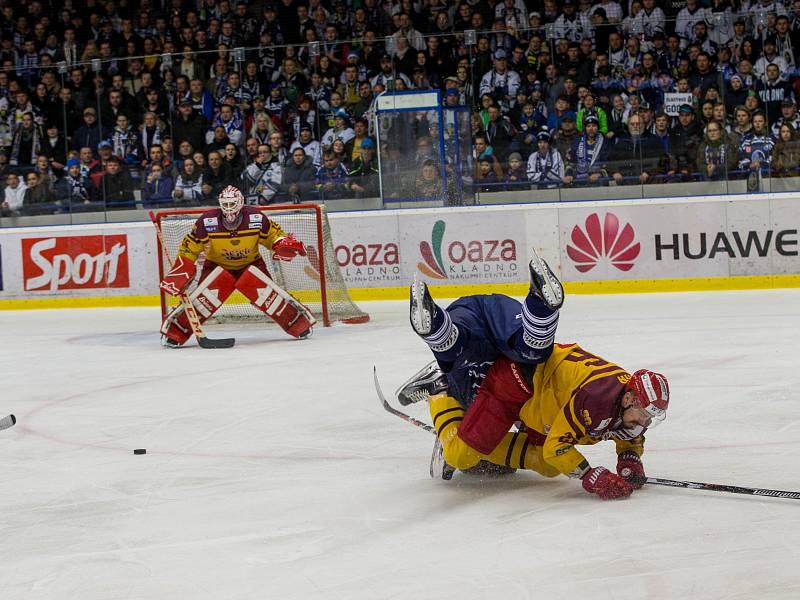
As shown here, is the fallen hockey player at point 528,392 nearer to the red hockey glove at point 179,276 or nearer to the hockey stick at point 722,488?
the hockey stick at point 722,488

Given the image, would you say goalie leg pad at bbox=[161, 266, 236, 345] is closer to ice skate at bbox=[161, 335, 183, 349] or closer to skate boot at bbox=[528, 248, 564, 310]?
ice skate at bbox=[161, 335, 183, 349]

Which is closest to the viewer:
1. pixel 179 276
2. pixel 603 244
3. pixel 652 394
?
pixel 652 394

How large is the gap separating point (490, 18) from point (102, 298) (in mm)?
5203

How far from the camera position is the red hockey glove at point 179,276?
9.13 meters

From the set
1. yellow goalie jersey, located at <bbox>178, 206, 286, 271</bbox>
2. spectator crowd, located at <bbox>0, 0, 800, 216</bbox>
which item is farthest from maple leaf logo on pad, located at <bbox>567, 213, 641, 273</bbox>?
yellow goalie jersey, located at <bbox>178, 206, 286, 271</bbox>

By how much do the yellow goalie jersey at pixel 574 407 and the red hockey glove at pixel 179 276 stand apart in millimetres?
5538

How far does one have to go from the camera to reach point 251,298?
9.34 metres

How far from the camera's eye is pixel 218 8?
47.7ft

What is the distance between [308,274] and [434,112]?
2.20 metres

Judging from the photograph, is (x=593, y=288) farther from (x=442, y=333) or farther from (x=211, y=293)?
(x=442, y=333)

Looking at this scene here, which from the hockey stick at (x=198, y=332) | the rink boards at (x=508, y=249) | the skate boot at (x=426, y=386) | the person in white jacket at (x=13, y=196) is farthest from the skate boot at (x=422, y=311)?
the person in white jacket at (x=13, y=196)

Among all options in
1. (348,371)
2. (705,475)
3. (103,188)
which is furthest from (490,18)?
(705,475)

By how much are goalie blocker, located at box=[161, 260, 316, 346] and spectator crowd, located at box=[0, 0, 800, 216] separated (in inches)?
96.9

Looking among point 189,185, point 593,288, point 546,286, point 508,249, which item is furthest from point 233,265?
point 546,286
